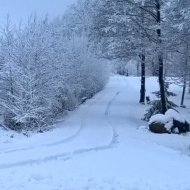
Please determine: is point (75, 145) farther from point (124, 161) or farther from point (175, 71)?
point (175, 71)

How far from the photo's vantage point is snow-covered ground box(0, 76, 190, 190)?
16.8ft

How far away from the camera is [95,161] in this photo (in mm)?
6711

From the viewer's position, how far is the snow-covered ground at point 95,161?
512cm

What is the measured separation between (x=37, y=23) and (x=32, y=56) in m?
2.55

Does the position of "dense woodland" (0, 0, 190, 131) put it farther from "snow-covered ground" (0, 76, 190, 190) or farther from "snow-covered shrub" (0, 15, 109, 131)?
"snow-covered ground" (0, 76, 190, 190)

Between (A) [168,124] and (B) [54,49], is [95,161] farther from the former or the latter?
(B) [54,49]

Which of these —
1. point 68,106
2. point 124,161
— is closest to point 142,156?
point 124,161

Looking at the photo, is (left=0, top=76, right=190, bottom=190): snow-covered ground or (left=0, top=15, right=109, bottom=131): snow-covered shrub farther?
(left=0, top=15, right=109, bottom=131): snow-covered shrub

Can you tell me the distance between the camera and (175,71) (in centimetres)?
2103

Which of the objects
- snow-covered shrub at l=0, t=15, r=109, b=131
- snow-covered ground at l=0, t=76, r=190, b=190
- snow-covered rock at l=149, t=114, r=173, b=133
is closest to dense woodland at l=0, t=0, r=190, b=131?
snow-covered shrub at l=0, t=15, r=109, b=131

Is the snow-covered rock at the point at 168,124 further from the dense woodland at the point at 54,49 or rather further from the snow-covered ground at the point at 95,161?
the dense woodland at the point at 54,49

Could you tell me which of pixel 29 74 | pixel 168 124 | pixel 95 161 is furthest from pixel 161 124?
pixel 29 74

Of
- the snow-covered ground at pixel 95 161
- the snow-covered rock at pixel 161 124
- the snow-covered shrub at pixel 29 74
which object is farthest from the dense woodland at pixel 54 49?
the snow-covered rock at pixel 161 124

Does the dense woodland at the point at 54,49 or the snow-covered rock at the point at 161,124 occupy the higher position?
the dense woodland at the point at 54,49
